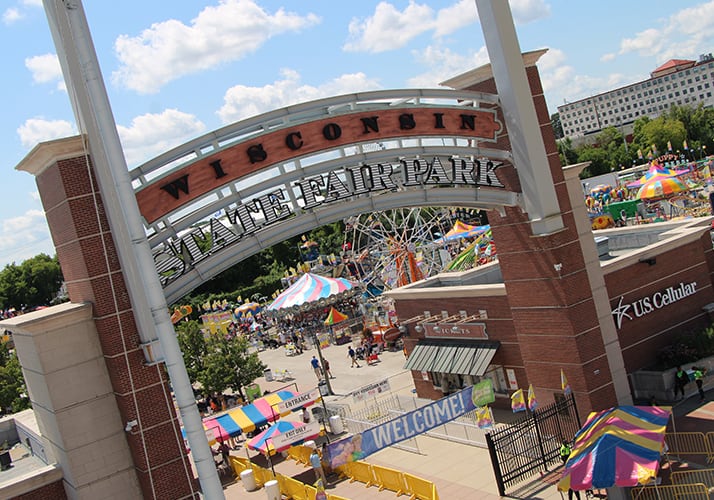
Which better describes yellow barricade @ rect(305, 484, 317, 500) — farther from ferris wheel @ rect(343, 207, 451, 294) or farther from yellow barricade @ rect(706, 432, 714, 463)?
ferris wheel @ rect(343, 207, 451, 294)

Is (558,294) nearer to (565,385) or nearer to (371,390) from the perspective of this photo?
(565,385)

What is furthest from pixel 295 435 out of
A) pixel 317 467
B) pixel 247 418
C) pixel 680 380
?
pixel 680 380

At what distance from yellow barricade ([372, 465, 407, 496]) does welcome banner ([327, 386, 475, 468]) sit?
89cm

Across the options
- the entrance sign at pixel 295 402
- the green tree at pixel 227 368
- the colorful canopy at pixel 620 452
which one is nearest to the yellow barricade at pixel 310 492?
the entrance sign at pixel 295 402

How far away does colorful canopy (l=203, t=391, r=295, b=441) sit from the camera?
23.0 m

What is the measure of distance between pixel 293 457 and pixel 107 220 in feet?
45.9

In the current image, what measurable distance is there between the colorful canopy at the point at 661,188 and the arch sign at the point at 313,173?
35.8 meters

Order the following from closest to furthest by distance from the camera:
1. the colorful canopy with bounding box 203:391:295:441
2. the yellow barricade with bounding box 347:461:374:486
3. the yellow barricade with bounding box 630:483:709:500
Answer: the yellow barricade with bounding box 630:483:709:500, the yellow barricade with bounding box 347:461:374:486, the colorful canopy with bounding box 203:391:295:441

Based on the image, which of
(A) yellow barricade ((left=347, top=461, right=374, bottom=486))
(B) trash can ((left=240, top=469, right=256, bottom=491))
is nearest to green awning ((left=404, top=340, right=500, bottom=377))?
(A) yellow barricade ((left=347, top=461, right=374, bottom=486))

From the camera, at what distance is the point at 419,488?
57.6 ft

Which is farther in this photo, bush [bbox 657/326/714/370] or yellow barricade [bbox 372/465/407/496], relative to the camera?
bush [bbox 657/326/714/370]

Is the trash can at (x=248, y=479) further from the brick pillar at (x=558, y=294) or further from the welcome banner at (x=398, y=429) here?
the brick pillar at (x=558, y=294)

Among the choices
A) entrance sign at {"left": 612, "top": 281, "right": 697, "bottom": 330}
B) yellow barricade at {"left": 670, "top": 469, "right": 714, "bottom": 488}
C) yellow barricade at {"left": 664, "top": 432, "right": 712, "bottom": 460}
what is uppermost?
entrance sign at {"left": 612, "top": 281, "right": 697, "bottom": 330}

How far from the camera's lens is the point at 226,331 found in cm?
5578
